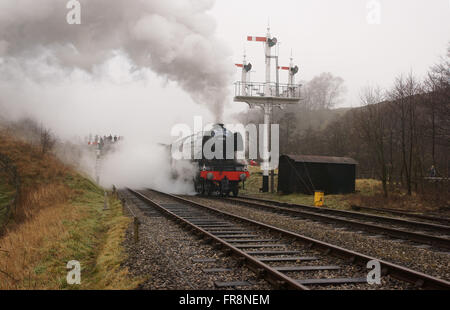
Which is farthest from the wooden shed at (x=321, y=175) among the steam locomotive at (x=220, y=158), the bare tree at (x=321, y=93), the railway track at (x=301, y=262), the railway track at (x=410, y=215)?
the bare tree at (x=321, y=93)

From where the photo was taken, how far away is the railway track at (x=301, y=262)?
15.5 feet

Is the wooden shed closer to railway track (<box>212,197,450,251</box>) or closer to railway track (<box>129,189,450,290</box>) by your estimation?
railway track (<box>212,197,450,251</box>)

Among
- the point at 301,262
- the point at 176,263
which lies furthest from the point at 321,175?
the point at 176,263

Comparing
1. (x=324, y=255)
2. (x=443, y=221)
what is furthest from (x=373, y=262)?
(x=443, y=221)

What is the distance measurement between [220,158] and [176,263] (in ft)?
42.7

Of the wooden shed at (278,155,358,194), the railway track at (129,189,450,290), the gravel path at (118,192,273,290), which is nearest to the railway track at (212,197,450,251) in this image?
the railway track at (129,189,450,290)

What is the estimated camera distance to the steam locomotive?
18688 millimetres

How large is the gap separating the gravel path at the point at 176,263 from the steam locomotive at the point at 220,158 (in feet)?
32.6

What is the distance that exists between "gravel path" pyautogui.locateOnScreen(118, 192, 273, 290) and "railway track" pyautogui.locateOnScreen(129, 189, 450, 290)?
210mm

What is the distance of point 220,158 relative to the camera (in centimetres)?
1873

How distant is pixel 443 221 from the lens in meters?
10.9
